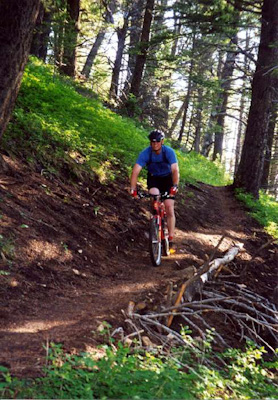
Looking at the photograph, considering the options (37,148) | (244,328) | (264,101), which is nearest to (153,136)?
(37,148)

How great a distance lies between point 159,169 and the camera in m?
7.34

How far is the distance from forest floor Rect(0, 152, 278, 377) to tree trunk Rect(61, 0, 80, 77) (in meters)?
5.16

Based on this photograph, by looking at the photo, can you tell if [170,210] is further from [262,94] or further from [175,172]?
[262,94]

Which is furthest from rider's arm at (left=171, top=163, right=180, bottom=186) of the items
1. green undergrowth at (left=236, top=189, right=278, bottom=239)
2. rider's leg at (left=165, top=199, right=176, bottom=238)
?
green undergrowth at (left=236, top=189, right=278, bottom=239)

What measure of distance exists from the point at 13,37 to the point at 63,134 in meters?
4.56

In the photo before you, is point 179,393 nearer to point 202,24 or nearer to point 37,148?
point 37,148

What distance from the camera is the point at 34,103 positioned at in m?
10.7

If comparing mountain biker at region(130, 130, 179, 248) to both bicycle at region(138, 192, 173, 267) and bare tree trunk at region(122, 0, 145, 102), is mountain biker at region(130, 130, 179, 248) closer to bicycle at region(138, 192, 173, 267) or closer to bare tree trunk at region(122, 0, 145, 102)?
bicycle at region(138, 192, 173, 267)

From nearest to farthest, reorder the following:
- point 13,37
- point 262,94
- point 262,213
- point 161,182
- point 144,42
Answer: point 13,37
point 161,182
point 262,213
point 262,94
point 144,42

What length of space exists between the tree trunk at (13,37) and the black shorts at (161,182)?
3059 mm

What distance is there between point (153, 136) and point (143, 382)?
466cm

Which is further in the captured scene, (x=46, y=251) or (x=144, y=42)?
(x=144, y=42)

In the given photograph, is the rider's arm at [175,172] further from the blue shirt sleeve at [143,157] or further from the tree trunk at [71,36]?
the tree trunk at [71,36]

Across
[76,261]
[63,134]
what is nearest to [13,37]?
[76,261]
